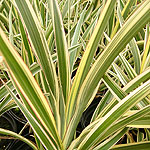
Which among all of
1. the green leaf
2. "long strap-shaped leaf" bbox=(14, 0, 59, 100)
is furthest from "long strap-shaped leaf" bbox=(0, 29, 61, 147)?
the green leaf

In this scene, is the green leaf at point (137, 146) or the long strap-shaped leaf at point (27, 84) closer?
the long strap-shaped leaf at point (27, 84)

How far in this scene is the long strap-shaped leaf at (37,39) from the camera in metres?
0.34

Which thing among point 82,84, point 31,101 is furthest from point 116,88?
point 31,101

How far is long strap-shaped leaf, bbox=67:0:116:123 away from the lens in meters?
0.36

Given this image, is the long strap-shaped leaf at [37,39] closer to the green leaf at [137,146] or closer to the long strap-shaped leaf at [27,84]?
the long strap-shaped leaf at [27,84]

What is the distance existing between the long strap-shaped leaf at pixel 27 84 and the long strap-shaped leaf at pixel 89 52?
0.23 ft

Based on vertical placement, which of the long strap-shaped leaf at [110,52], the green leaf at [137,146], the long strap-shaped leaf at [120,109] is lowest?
the green leaf at [137,146]

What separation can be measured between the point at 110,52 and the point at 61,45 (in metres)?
0.11

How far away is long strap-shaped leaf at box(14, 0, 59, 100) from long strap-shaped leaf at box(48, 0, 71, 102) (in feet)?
0.09

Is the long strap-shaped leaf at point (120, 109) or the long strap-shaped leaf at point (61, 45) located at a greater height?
the long strap-shaped leaf at point (61, 45)

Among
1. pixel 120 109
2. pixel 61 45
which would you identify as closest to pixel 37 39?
pixel 61 45

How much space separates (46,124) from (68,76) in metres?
0.12

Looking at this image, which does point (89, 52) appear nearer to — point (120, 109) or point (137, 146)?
point (120, 109)

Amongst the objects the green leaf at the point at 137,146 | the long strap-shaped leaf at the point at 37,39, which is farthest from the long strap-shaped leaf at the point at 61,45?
the green leaf at the point at 137,146
